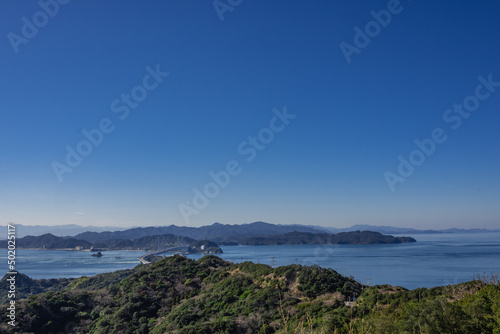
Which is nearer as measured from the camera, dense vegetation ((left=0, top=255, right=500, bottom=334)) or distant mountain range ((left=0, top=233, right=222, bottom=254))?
dense vegetation ((left=0, top=255, right=500, bottom=334))

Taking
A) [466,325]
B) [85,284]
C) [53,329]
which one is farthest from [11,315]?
[85,284]

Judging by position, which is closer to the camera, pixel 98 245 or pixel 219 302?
pixel 219 302

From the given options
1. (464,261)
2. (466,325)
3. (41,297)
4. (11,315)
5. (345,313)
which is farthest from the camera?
(464,261)

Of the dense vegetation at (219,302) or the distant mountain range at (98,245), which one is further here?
the distant mountain range at (98,245)

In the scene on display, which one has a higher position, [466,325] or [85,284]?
[466,325]

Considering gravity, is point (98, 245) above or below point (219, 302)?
above

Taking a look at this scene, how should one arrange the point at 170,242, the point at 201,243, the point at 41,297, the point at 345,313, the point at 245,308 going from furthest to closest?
1. the point at 170,242
2. the point at 201,243
3. the point at 41,297
4. the point at 245,308
5. the point at 345,313

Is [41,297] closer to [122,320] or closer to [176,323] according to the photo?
[122,320]

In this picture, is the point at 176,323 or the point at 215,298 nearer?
the point at 176,323

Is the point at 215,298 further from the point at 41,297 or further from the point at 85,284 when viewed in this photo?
the point at 85,284
